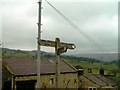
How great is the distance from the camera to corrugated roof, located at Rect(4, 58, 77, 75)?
111 ft

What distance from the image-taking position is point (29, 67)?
119 ft

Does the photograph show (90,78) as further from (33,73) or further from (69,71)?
(33,73)

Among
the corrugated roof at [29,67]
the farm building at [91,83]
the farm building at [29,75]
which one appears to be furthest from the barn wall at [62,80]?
the farm building at [91,83]

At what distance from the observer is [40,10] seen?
20203mm

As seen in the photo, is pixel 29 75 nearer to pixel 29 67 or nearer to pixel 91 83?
pixel 29 67

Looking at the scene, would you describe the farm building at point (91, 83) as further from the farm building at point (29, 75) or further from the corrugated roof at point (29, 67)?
the corrugated roof at point (29, 67)

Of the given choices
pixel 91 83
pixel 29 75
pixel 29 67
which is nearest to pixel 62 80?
pixel 91 83

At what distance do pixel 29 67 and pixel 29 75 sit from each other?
2.89 m

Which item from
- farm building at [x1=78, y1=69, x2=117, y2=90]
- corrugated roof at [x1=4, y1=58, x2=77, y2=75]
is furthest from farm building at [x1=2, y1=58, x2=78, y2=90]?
farm building at [x1=78, y1=69, x2=117, y2=90]

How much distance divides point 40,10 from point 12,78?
13899 mm

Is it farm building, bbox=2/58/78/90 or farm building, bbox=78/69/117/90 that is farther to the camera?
farm building, bbox=78/69/117/90

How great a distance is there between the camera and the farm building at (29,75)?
3253 cm

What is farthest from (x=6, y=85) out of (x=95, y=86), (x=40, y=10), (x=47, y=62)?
(x=40, y=10)

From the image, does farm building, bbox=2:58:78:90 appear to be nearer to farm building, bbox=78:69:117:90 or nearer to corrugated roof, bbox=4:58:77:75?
corrugated roof, bbox=4:58:77:75
